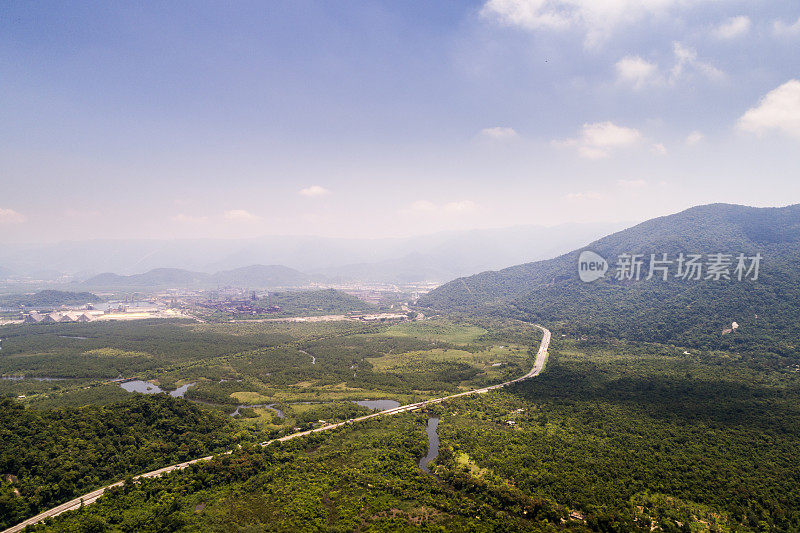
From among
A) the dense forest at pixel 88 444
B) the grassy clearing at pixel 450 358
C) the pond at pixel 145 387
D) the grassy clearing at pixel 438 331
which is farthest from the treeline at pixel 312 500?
the grassy clearing at pixel 438 331

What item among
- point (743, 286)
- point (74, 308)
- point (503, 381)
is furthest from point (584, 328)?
point (74, 308)

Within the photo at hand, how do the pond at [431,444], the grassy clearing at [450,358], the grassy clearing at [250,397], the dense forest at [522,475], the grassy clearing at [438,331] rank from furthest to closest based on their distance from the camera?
the grassy clearing at [438,331], the grassy clearing at [450,358], the grassy clearing at [250,397], the pond at [431,444], the dense forest at [522,475]

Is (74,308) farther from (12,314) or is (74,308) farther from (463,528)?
(463,528)

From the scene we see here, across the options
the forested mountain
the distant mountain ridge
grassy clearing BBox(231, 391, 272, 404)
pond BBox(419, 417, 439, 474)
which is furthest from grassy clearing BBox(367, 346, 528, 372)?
the distant mountain ridge

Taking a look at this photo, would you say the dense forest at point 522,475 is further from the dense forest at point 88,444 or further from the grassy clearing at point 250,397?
the grassy clearing at point 250,397

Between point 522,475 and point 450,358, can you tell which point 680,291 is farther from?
point 522,475

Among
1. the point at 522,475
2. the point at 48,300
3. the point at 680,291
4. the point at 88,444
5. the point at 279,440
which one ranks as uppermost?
the point at 680,291

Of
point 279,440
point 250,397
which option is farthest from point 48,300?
point 279,440
